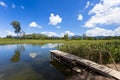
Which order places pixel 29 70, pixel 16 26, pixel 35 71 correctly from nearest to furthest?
pixel 35 71 → pixel 29 70 → pixel 16 26

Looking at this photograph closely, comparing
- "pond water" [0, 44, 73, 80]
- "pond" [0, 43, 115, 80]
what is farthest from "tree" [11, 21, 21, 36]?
"pond" [0, 43, 115, 80]

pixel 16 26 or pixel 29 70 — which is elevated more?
pixel 16 26

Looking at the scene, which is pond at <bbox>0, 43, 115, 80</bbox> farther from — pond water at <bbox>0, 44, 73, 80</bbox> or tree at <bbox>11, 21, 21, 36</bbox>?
tree at <bbox>11, 21, 21, 36</bbox>

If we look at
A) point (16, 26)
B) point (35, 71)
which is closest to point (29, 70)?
point (35, 71)

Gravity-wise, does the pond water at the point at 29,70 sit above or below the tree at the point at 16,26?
below

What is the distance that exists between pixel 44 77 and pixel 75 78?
2653mm

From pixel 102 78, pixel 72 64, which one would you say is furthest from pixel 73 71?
pixel 102 78

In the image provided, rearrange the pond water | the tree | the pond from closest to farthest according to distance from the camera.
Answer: the pond, the pond water, the tree

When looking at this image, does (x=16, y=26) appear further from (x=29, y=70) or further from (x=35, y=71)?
(x=35, y=71)

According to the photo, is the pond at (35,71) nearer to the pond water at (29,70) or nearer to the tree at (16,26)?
the pond water at (29,70)

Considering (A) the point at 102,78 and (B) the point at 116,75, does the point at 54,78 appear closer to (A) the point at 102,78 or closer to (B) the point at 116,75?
(A) the point at 102,78

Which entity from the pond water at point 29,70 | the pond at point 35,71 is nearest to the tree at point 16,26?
the pond water at point 29,70

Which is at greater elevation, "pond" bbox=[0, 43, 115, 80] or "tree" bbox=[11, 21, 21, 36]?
"tree" bbox=[11, 21, 21, 36]

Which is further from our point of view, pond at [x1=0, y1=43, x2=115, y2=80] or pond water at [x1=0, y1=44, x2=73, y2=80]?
pond water at [x1=0, y1=44, x2=73, y2=80]
